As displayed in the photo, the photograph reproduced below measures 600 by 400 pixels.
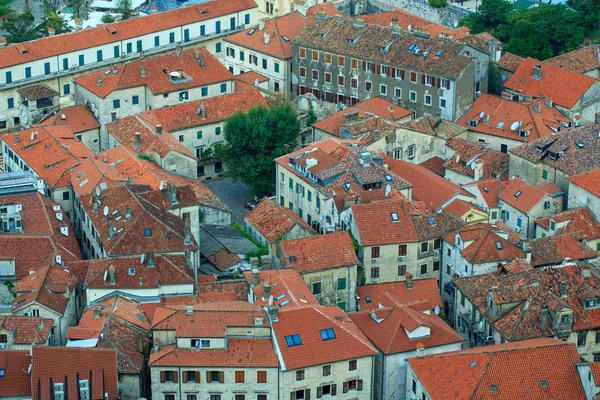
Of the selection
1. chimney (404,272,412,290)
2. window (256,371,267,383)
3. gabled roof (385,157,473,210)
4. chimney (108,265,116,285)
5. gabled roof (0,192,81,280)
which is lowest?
chimney (404,272,412,290)

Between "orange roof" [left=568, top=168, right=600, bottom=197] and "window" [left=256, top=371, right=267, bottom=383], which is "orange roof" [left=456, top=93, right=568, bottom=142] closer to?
"orange roof" [left=568, top=168, right=600, bottom=197]

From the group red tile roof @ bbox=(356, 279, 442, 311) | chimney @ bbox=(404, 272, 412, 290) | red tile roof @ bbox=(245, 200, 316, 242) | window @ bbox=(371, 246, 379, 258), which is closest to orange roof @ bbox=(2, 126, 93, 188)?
red tile roof @ bbox=(245, 200, 316, 242)

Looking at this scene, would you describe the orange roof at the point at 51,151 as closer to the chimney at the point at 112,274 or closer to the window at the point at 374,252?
the chimney at the point at 112,274

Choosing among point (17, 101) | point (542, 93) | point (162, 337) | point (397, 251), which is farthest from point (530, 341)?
point (17, 101)

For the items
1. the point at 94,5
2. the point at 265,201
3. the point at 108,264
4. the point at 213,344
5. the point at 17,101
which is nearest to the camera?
the point at 213,344

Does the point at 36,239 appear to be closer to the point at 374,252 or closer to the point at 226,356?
the point at 226,356

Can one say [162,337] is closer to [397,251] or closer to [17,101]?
[397,251]
